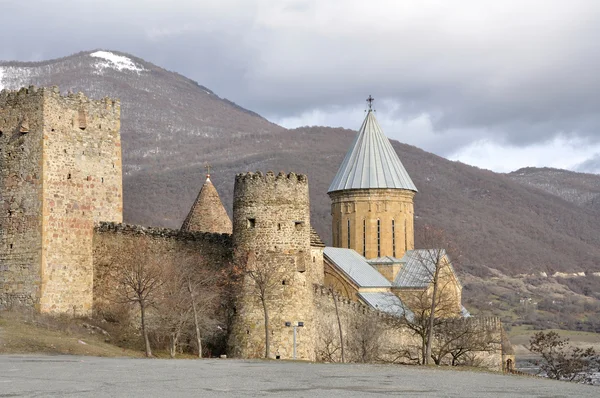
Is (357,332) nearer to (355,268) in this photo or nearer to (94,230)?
(355,268)

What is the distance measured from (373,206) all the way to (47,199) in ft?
77.4

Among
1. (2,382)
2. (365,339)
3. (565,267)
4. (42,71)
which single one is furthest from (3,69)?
(2,382)

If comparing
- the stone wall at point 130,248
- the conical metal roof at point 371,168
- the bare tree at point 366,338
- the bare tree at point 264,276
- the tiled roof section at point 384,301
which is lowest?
the bare tree at point 366,338

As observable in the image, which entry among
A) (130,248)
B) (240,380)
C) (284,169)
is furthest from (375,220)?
(284,169)

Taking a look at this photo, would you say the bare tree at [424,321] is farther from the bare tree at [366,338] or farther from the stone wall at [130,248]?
the stone wall at [130,248]

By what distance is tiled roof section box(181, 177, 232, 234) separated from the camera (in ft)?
138

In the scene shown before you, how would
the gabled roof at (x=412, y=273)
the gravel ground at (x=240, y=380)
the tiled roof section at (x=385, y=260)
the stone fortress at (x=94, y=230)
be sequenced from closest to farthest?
the gravel ground at (x=240, y=380) → the stone fortress at (x=94, y=230) → the gabled roof at (x=412, y=273) → the tiled roof section at (x=385, y=260)

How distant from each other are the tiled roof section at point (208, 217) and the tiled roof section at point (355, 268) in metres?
8.80

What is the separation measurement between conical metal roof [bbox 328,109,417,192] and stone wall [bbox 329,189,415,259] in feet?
1.17

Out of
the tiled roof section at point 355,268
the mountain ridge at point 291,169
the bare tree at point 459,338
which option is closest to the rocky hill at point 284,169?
the mountain ridge at point 291,169

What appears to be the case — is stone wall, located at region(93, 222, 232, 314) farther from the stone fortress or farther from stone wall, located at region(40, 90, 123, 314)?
stone wall, located at region(40, 90, 123, 314)

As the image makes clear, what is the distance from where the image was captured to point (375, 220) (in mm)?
53469

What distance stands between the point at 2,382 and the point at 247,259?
509 inches

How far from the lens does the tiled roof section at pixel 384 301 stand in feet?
152
